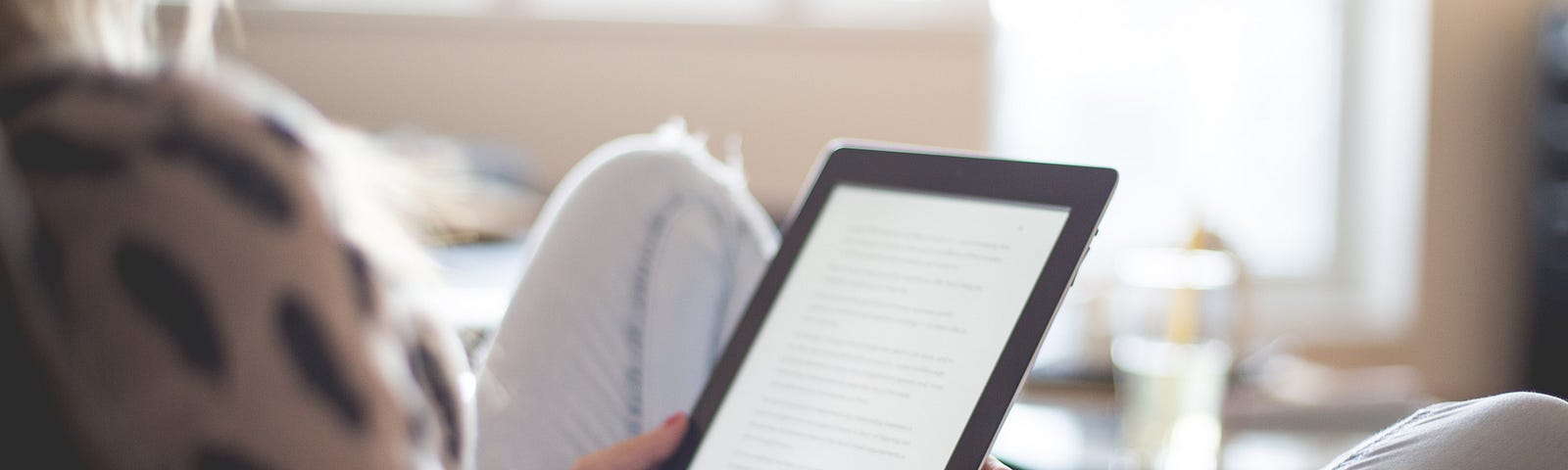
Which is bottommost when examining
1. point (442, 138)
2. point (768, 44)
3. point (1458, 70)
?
point (442, 138)

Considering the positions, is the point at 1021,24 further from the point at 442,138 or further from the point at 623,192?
the point at 623,192

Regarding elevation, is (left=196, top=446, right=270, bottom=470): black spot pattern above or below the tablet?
below

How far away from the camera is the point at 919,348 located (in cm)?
72

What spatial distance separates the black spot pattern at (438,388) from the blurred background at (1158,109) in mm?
2541

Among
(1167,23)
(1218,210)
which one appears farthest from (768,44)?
(1218,210)

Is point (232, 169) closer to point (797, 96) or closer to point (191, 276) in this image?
point (191, 276)

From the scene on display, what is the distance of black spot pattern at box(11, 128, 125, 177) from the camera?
14.4 inches

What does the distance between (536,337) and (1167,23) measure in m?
3.12

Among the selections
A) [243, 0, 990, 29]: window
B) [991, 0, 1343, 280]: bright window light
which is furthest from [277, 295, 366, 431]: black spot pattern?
[991, 0, 1343, 280]: bright window light

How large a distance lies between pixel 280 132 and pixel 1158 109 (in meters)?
3.61

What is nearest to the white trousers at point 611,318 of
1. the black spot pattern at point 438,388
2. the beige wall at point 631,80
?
the black spot pattern at point 438,388

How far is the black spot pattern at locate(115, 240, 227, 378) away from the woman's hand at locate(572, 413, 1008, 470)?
1.25 feet

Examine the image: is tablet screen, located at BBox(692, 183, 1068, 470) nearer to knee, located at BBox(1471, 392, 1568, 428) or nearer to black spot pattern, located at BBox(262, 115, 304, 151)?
knee, located at BBox(1471, 392, 1568, 428)

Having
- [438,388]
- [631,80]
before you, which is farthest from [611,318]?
[631,80]
